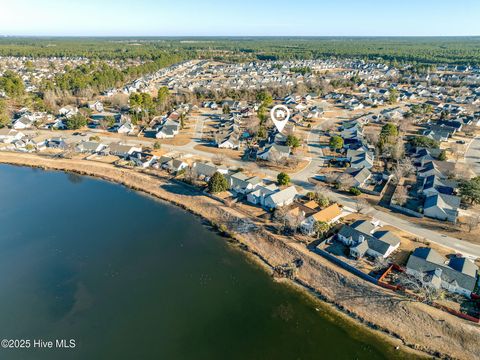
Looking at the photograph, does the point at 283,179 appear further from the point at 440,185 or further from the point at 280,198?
the point at 440,185

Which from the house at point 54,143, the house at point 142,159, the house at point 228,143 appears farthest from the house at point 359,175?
the house at point 54,143

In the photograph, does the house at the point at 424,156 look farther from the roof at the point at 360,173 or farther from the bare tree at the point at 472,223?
the bare tree at the point at 472,223

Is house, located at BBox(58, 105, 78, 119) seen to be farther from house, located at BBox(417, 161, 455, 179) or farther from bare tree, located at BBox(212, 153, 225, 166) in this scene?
house, located at BBox(417, 161, 455, 179)

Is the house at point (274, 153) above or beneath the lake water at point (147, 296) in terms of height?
above

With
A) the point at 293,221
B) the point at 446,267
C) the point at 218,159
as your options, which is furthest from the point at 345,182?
the point at 218,159

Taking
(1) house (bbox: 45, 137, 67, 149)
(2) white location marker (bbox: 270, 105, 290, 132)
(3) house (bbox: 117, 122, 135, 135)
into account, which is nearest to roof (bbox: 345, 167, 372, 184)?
(2) white location marker (bbox: 270, 105, 290, 132)

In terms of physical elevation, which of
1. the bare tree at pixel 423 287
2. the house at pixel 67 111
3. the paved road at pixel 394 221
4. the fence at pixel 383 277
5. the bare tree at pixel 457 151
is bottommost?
the fence at pixel 383 277
